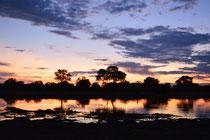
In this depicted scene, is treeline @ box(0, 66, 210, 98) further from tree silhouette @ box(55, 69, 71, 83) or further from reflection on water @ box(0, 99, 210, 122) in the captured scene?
reflection on water @ box(0, 99, 210, 122)

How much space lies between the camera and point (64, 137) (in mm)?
26219

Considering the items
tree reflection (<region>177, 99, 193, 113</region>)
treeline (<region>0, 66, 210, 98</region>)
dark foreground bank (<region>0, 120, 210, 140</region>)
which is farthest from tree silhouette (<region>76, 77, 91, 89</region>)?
dark foreground bank (<region>0, 120, 210, 140</region>)

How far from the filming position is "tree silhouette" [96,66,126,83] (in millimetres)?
164988

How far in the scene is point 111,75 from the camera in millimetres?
167125

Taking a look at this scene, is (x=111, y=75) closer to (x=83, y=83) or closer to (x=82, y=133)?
(x=83, y=83)

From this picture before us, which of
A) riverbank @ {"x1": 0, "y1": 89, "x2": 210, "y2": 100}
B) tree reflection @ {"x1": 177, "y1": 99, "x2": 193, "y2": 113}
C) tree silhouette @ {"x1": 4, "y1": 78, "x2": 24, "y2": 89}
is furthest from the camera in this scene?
tree silhouette @ {"x1": 4, "y1": 78, "x2": 24, "y2": 89}

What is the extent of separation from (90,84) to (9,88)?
44.2 meters

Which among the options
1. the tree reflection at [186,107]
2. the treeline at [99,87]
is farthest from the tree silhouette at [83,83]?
the tree reflection at [186,107]

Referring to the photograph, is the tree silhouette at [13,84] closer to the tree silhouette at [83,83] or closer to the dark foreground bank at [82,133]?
the tree silhouette at [83,83]

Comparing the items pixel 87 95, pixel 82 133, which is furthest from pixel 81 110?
pixel 87 95

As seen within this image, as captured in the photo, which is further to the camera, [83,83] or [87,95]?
[83,83]

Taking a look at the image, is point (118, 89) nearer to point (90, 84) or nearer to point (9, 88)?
point (90, 84)

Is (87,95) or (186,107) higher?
(87,95)

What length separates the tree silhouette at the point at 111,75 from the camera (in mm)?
164988
